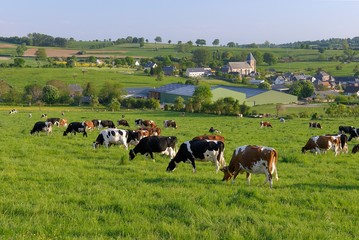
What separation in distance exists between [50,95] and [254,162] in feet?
253

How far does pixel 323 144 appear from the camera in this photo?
1992 centimetres

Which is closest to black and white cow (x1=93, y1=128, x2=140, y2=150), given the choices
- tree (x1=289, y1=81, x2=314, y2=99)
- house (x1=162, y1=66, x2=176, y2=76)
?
tree (x1=289, y1=81, x2=314, y2=99)

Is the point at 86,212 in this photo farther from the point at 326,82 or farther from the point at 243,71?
the point at 243,71

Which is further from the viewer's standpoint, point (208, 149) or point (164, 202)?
point (208, 149)

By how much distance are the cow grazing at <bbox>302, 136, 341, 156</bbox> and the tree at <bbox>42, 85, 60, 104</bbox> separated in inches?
2826

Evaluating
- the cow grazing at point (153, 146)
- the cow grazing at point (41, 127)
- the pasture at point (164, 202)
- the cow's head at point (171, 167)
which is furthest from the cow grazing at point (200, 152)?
the cow grazing at point (41, 127)

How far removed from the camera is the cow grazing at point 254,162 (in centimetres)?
1208

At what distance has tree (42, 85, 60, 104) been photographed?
8331 centimetres

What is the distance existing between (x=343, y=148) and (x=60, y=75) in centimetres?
11253

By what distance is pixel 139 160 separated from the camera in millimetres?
16828

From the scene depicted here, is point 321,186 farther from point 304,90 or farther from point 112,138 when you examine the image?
point 304,90

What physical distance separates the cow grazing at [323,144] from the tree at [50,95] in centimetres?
7179

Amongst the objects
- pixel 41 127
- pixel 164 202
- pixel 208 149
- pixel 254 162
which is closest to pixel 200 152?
pixel 208 149

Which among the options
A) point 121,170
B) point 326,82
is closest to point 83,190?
point 121,170
